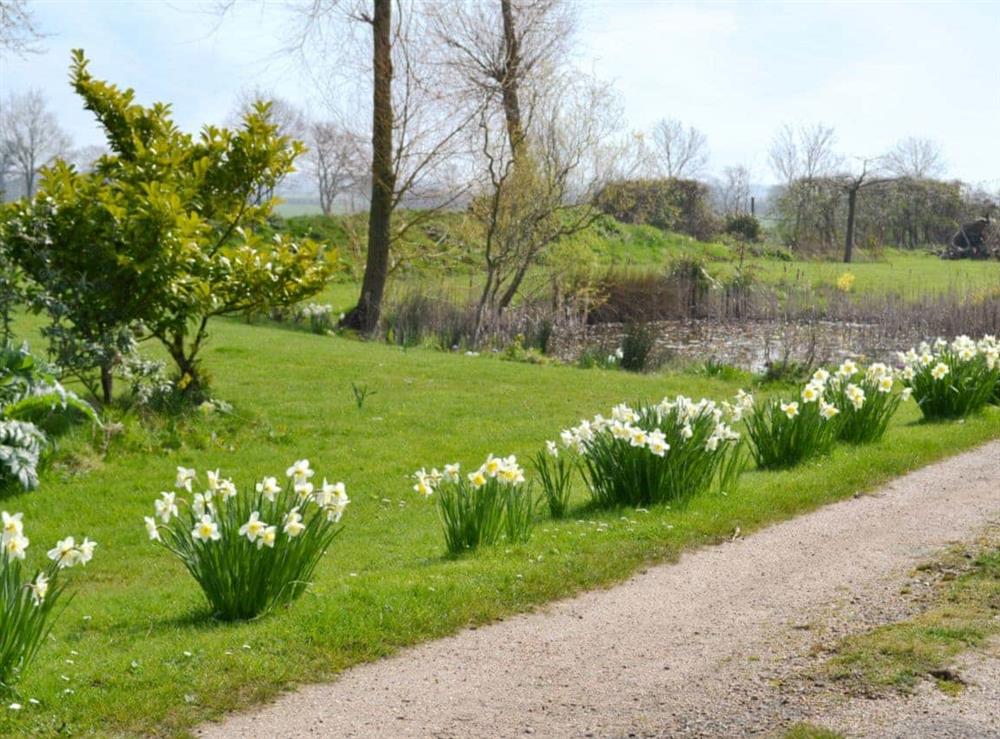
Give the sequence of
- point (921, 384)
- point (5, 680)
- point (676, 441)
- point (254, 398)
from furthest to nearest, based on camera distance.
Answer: point (254, 398) → point (921, 384) → point (676, 441) → point (5, 680)

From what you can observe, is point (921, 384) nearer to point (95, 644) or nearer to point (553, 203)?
point (95, 644)

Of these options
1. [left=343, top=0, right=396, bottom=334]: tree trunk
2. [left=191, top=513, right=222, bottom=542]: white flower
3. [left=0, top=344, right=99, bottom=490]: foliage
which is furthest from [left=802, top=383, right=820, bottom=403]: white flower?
[left=343, top=0, right=396, bottom=334]: tree trunk

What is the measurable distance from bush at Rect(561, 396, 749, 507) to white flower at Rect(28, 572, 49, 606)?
409 centimetres

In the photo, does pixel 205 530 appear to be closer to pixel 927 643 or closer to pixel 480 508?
pixel 480 508

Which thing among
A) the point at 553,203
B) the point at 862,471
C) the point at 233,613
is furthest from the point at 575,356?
the point at 233,613

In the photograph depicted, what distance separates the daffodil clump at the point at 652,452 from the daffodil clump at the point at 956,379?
15.1 feet

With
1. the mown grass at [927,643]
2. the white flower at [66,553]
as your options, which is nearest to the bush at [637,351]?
the mown grass at [927,643]

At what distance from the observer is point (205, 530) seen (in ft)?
19.4

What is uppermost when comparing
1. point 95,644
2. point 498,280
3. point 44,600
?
point 498,280

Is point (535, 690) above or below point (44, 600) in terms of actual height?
below

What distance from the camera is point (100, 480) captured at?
32.8ft

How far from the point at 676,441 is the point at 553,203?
57.7ft

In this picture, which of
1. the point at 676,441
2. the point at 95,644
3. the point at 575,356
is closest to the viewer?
the point at 95,644

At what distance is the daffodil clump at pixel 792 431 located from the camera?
10.1m
